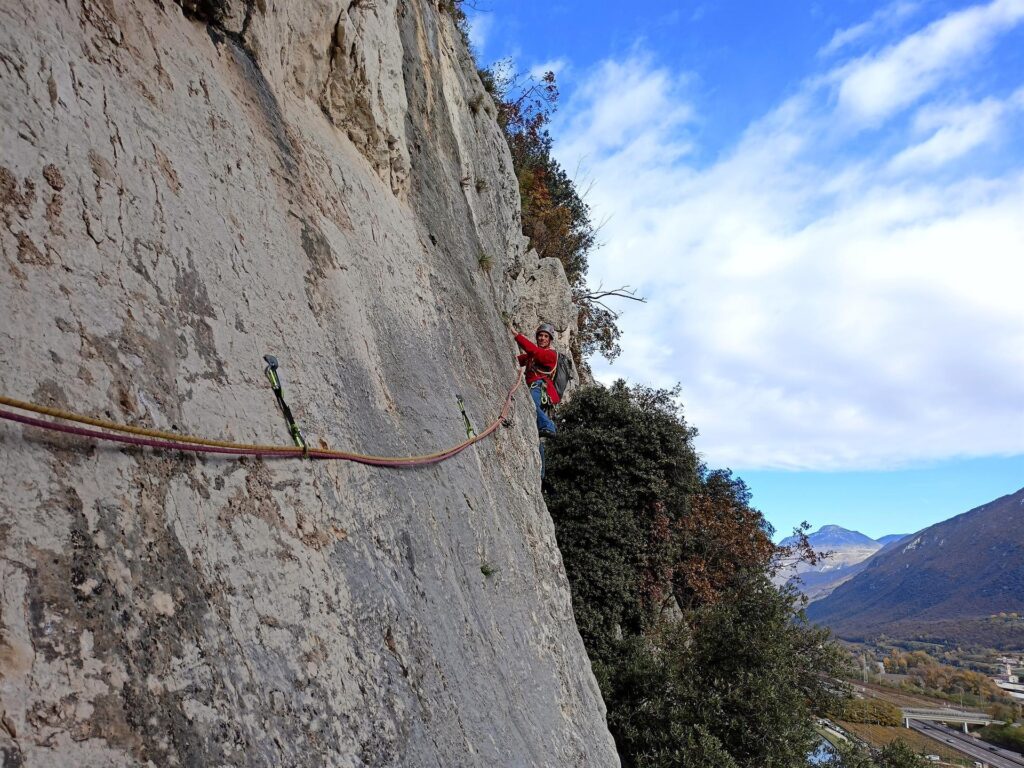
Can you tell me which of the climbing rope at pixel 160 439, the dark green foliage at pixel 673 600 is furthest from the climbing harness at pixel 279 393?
the dark green foliage at pixel 673 600

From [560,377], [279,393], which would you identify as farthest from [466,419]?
[560,377]

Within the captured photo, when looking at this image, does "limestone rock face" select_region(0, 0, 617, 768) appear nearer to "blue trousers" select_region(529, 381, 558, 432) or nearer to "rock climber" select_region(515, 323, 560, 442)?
"rock climber" select_region(515, 323, 560, 442)

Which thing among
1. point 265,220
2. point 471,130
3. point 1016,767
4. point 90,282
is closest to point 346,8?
point 265,220

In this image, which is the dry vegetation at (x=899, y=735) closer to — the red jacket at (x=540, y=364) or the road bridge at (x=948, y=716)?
the road bridge at (x=948, y=716)

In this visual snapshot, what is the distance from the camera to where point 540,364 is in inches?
429

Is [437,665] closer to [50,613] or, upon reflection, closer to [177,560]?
[177,560]

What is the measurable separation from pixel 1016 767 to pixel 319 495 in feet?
192

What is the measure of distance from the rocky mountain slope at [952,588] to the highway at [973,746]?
61095 millimetres

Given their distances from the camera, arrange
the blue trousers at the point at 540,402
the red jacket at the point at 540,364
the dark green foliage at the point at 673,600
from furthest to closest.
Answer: the blue trousers at the point at 540,402 < the red jacket at the point at 540,364 < the dark green foliage at the point at 673,600

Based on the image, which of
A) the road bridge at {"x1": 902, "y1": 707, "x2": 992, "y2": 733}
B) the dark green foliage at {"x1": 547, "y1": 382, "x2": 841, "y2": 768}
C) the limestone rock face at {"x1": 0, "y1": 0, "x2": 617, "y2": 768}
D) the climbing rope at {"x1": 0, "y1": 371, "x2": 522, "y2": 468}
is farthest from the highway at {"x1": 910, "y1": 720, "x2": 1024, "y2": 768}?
the climbing rope at {"x1": 0, "y1": 371, "x2": 522, "y2": 468}

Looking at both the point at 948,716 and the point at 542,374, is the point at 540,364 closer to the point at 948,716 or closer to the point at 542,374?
the point at 542,374

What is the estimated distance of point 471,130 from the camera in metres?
11.0

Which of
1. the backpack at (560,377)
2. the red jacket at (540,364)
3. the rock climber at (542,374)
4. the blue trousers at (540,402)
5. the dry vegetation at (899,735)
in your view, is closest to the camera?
the red jacket at (540,364)

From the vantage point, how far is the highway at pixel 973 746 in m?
43.8
